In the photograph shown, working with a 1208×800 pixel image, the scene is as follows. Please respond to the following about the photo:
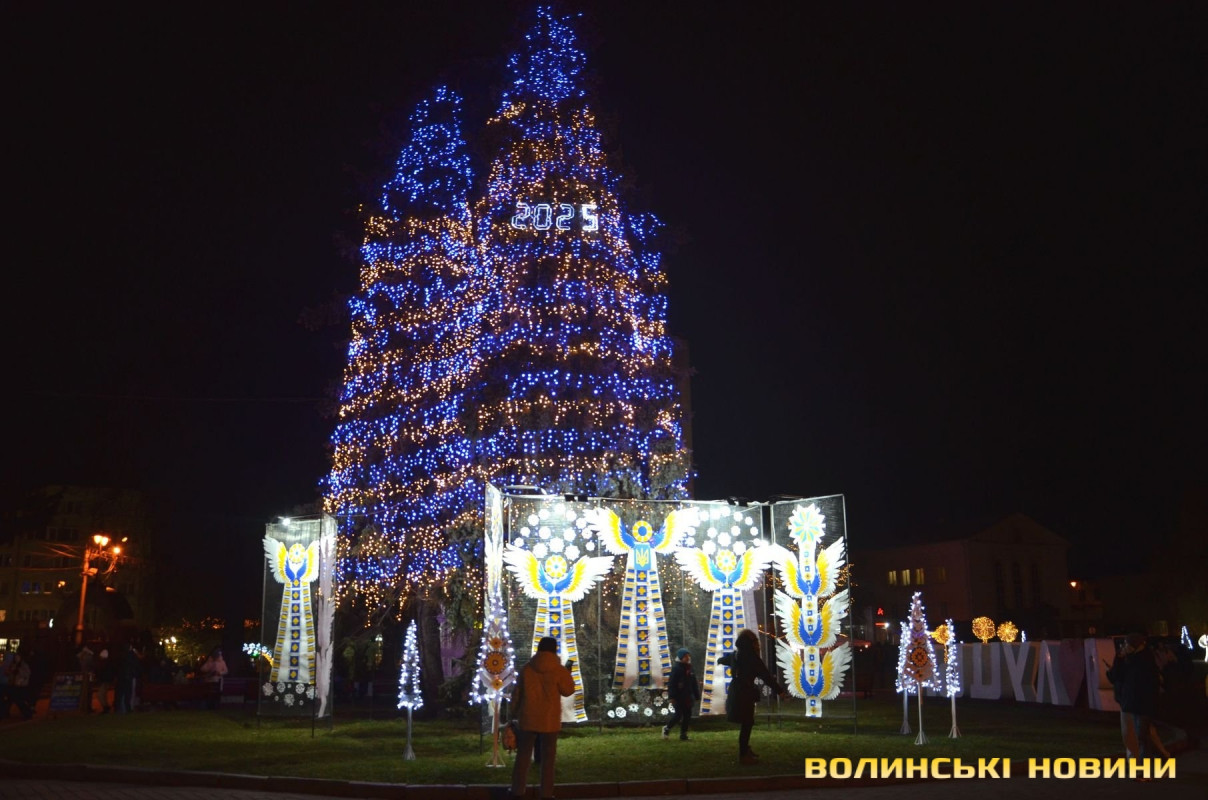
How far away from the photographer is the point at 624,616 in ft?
64.0

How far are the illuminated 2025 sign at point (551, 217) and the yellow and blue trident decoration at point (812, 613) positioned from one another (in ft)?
27.5

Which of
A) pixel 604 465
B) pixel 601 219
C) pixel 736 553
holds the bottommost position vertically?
pixel 736 553

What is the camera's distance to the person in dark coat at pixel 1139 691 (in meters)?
12.6

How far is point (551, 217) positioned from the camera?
941 inches

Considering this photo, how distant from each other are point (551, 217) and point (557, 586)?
9096 millimetres

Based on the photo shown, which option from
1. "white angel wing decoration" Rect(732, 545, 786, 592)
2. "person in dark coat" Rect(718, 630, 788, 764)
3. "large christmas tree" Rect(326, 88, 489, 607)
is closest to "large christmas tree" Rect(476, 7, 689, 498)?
"large christmas tree" Rect(326, 88, 489, 607)

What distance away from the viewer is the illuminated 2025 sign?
23.9 metres

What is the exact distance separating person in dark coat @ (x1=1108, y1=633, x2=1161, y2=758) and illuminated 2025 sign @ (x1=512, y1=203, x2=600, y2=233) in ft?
47.9

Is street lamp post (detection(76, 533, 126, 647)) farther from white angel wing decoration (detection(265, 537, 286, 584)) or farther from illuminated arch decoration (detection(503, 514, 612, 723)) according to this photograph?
illuminated arch decoration (detection(503, 514, 612, 723))

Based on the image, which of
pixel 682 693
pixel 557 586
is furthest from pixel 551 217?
pixel 682 693

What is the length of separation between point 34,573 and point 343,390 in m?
78.8

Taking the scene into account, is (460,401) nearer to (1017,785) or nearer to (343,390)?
(343,390)

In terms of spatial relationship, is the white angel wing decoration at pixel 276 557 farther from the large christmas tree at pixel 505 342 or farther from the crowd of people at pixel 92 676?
the crowd of people at pixel 92 676

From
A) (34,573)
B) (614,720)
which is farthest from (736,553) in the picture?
(34,573)
